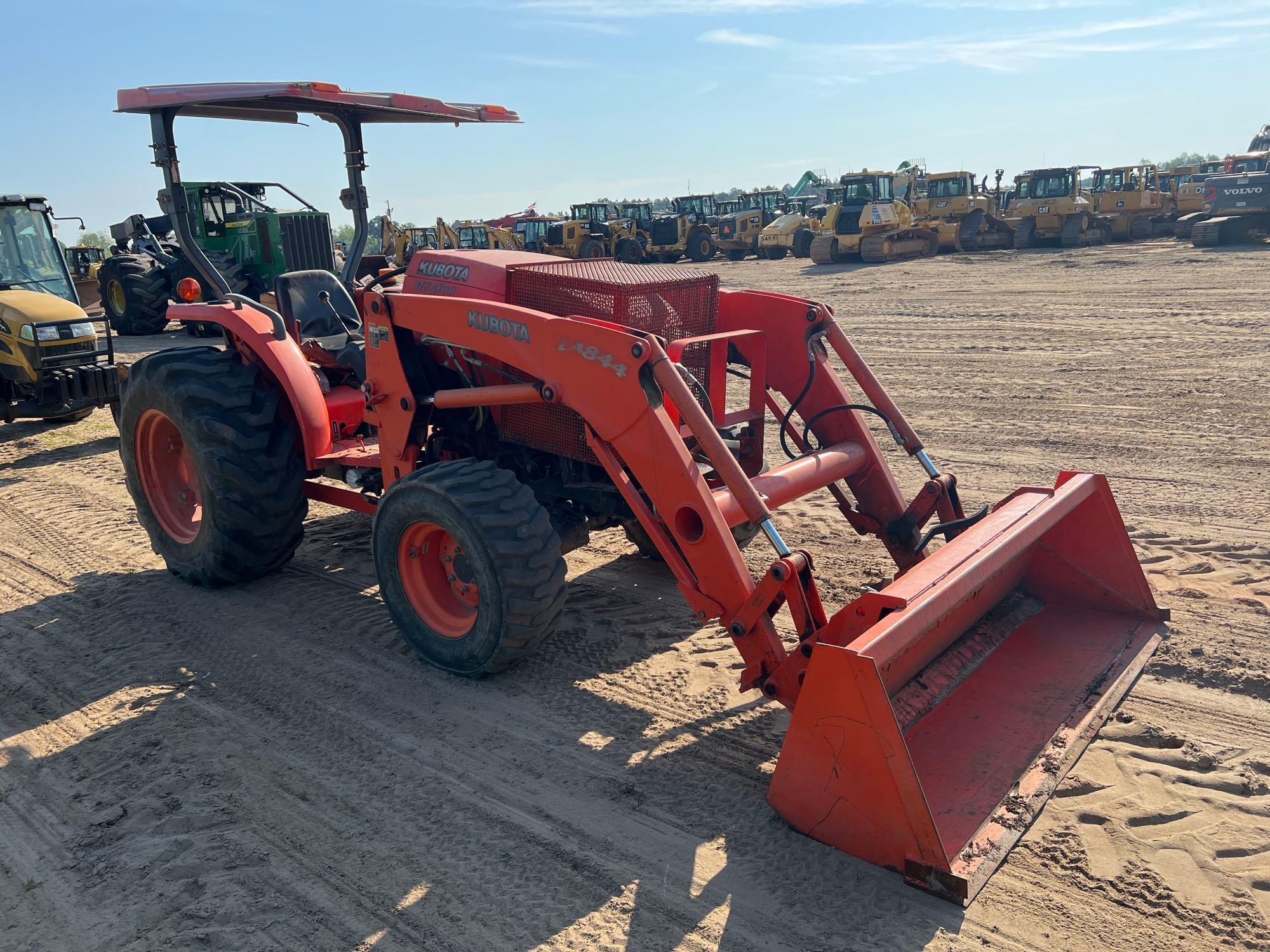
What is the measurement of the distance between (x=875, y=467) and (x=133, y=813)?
10.8ft

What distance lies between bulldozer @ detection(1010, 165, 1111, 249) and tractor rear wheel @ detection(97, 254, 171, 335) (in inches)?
819

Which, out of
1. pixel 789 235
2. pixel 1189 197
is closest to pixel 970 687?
pixel 789 235

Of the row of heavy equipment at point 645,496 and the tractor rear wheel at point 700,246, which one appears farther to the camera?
the tractor rear wheel at point 700,246

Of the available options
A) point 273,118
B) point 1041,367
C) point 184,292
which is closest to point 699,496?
point 184,292

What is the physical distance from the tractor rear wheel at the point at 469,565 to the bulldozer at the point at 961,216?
82.0ft

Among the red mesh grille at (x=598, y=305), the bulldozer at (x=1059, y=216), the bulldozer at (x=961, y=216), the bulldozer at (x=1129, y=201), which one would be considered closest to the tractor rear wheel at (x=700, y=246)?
the bulldozer at (x=961, y=216)

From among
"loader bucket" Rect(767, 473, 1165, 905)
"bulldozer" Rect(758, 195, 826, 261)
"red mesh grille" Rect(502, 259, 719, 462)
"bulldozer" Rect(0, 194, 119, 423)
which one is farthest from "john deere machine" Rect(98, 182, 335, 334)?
"bulldozer" Rect(758, 195, 826, 261)

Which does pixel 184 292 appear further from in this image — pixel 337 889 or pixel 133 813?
pixel 337 889

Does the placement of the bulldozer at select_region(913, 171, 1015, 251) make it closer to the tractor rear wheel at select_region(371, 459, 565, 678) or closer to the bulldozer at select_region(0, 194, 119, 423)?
the bulldozer at select_region(0, 194, 119, 423)

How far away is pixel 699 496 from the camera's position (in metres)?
3.51

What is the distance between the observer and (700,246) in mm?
32375

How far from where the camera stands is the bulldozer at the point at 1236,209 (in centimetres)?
2184

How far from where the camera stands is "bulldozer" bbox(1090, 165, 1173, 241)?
86.7 ft

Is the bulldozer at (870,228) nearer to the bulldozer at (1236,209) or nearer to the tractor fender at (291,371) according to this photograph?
the bulldozer at (1236,209)
